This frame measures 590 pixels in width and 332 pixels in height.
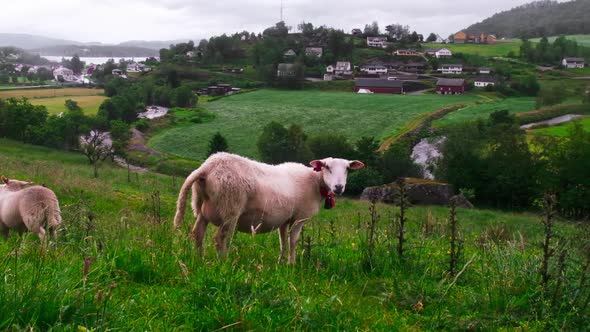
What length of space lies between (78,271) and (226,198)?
9.65 feet

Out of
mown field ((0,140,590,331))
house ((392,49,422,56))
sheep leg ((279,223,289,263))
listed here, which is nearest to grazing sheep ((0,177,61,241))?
mown field ((0,140,590,331))

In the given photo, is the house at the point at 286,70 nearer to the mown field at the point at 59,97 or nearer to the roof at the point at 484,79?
the mown field at the point at 59,97

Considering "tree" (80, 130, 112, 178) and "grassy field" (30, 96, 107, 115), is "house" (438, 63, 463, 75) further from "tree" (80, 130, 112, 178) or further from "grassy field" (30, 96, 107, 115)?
"tree" (80, 130, 112, 178)

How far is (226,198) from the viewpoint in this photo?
24.0ft

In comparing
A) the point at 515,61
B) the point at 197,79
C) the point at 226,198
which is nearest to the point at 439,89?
the point at 515,61

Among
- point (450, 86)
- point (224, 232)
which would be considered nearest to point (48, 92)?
point (450, 86)

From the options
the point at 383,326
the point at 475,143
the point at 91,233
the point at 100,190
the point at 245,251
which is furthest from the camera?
the point at 475,143

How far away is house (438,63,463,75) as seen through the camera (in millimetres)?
138750

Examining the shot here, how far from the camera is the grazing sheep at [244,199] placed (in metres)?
7.31

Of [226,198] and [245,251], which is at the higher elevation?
[226,198]

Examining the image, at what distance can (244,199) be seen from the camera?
7.41 metres

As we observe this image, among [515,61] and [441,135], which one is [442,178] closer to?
[441,135]

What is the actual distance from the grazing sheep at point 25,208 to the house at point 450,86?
117762 millimetres

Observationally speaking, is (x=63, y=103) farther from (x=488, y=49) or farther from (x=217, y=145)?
(x=488, y=49)
